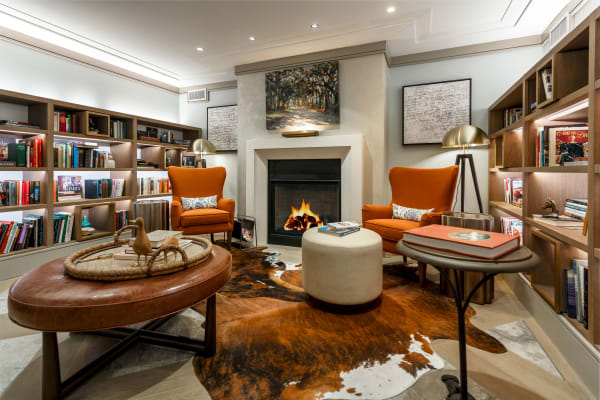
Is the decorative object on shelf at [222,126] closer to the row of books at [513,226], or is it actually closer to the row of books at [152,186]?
the row of books at [152,186]

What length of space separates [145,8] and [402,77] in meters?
2.96

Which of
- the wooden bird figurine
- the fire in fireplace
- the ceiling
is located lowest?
the fire in fireplace

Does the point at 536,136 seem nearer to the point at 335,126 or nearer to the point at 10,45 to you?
the point at 335,126

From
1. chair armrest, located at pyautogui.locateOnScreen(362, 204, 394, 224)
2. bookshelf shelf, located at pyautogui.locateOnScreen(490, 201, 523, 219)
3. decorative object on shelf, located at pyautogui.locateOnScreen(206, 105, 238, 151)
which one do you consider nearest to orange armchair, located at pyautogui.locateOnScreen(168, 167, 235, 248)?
decorative object on shelf, located at pyautogui.locateOnScreen(206, 105, 238, 151)

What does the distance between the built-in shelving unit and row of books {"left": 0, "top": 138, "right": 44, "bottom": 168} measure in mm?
47

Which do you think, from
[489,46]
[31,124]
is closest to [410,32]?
[489,46]

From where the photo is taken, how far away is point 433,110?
11.7 feet

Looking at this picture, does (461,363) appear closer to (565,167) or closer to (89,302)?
(565,167)

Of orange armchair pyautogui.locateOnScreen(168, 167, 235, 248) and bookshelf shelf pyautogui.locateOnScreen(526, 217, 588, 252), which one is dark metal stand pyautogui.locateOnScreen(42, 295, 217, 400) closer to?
orange armchair pyautogui.locateOnScreen(168, 167, 235, 248)

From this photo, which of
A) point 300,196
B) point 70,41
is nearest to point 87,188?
point 70,41

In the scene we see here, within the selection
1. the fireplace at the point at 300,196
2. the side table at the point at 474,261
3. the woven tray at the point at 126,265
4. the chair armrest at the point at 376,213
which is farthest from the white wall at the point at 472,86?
the woven tray at the point at 126,265

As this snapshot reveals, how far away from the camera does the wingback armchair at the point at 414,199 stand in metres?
2.49

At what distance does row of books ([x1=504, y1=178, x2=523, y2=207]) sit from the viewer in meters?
2.78

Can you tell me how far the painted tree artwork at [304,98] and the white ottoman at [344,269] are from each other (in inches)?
81.9
